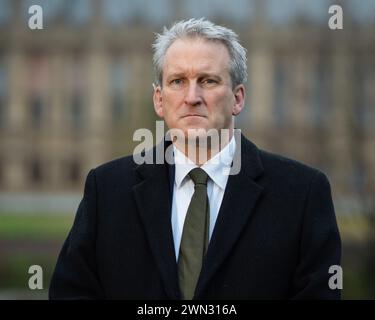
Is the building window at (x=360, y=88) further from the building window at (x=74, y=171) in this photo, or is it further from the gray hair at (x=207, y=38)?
the building window at (x=74, y=171)

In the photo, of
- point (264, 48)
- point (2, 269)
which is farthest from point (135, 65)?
point (2, 269)

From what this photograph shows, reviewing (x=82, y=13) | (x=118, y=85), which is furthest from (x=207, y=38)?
(x=118, y=85)

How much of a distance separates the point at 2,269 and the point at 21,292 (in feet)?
6.75

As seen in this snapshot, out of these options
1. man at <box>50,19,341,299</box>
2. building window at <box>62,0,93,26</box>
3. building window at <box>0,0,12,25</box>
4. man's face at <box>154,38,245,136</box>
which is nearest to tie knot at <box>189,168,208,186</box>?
man at <box>50,19,341,299</box>

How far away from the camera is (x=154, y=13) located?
134ft

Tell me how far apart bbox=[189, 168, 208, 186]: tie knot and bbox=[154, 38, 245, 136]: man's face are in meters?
0.14

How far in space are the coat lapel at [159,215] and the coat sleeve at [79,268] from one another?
0.59ft

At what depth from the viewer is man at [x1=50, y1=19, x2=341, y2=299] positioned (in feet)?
9.41

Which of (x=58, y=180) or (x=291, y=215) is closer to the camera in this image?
(x=291, y=215)

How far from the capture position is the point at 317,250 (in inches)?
112

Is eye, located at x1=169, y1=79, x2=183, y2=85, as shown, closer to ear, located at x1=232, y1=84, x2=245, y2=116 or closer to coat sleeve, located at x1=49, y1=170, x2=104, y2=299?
ear, located at x1=232, y1=84, x2=245, y2=116

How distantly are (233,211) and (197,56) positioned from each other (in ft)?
1.65

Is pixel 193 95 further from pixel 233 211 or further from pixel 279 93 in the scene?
pixel 279 93

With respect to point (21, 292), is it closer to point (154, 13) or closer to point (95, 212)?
point (95, 212)
